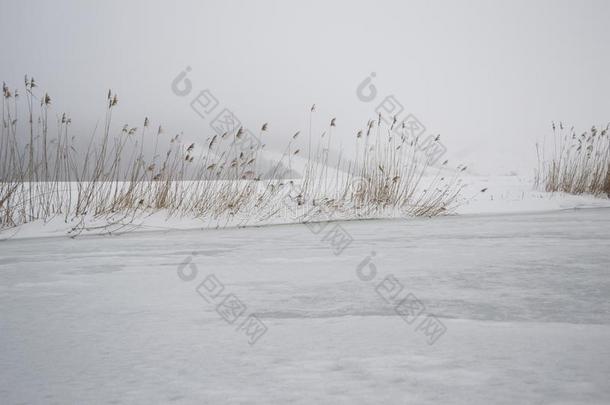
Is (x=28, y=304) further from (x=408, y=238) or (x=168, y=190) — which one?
(x=168, y=190)

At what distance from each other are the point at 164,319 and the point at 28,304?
45 centimetres

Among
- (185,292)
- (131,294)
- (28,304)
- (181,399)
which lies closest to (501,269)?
(185,292)

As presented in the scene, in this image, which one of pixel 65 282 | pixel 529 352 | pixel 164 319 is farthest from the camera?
pixel 65 282

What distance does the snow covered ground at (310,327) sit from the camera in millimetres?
783

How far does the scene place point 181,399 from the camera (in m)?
0.74

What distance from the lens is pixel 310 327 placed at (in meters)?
1.12

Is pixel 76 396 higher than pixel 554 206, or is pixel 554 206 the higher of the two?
pixel 76 396

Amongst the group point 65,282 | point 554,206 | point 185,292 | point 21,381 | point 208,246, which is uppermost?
point 21,381

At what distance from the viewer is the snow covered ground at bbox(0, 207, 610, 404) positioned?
783 mm

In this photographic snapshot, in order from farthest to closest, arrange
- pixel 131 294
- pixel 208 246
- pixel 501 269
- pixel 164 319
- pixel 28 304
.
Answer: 1. pixel 208 246
2. pixel 501 269
3. pixel 131 294
4. pixel 28 304
5. pixel 164 319

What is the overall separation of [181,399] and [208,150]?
363 cm

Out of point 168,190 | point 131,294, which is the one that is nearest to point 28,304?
point 131,294

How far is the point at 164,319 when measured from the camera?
3.94 ft

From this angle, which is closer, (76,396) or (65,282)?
(76,396)
